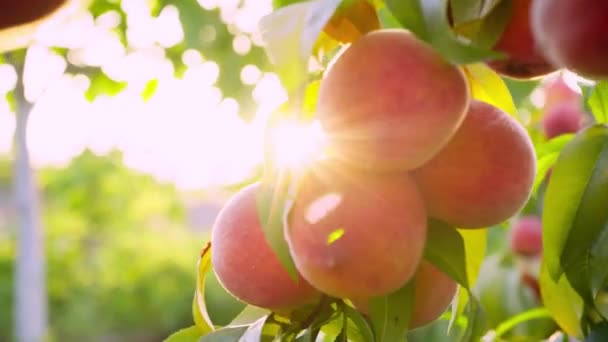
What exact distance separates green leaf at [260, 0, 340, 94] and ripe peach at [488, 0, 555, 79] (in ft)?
0.22

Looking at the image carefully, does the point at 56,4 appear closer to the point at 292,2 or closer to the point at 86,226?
the point at 292,2

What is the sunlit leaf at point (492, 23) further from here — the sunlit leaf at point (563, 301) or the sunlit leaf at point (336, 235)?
the sunlit leaf at point (563, 301)

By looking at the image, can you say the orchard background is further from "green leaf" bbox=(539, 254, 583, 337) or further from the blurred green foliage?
the blurred green foliage

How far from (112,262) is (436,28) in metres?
4.67

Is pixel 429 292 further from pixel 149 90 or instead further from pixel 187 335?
pixel 149 90

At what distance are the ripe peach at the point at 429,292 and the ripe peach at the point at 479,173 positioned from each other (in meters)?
0.03

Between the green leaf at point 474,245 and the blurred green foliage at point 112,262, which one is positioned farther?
the blurred green foliage at point 112,262

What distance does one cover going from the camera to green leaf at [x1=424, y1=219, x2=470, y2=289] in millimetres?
356

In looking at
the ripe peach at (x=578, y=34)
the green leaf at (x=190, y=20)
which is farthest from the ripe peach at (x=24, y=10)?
the green leaf at (x=190, y=20)

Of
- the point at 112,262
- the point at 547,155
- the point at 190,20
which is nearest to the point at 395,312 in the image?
the point at 547,155

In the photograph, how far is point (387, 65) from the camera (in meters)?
0.31

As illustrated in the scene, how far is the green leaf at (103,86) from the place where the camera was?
169 centimetres

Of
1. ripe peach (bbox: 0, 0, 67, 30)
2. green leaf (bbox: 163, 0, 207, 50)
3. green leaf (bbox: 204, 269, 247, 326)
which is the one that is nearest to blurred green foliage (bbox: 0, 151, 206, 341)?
green leaf (bbox: 204, 269, 247, 326)

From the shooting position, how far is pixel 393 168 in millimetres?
318
